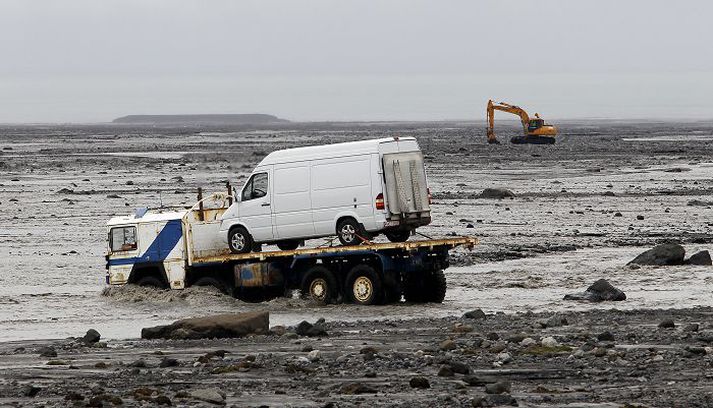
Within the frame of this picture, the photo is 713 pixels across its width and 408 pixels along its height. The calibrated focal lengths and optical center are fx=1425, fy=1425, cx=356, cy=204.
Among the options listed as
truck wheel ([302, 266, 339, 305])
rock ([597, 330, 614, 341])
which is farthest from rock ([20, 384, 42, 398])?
truck wheel ([302, 266, 339, 305])

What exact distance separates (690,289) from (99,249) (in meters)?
15.4

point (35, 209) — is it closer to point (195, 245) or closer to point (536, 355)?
point (195, 245)

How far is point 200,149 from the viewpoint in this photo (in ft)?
348

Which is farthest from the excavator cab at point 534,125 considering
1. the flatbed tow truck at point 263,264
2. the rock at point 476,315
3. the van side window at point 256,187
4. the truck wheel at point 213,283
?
the rock at point 476,315

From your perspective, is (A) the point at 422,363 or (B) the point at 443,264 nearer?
(A) the point at 422,363

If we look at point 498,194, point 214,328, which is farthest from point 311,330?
point 498,194

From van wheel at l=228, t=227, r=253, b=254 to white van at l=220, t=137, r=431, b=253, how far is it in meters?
0.02

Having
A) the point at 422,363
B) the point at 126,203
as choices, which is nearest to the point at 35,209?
the point at 126,203

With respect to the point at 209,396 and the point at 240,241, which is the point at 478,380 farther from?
the point at 240,241

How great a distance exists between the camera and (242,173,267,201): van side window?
1062 inches

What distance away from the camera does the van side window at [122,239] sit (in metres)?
27.5

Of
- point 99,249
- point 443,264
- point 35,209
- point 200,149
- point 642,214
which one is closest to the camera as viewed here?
point 443,264

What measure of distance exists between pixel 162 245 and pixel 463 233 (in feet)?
39.4

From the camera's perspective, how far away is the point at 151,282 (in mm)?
27375
